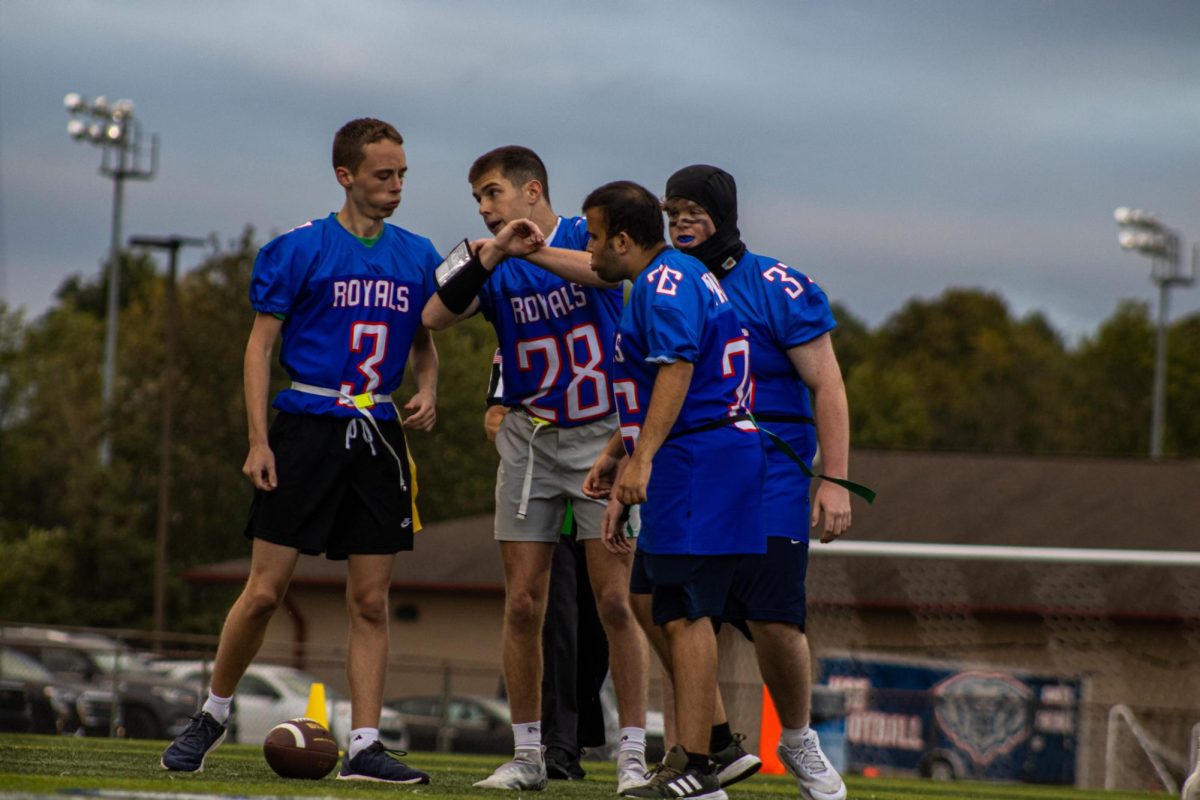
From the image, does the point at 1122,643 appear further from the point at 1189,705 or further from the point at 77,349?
the point at 77,349

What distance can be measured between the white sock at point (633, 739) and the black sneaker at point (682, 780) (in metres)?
0.71

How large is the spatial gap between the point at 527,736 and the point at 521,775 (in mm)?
201

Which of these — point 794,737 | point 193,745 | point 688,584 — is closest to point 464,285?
point 688,584

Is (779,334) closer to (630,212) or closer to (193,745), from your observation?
(630,212)

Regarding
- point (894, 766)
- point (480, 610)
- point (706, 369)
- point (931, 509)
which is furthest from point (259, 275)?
point (480, 610)

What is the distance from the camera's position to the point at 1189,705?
21109 millimetres

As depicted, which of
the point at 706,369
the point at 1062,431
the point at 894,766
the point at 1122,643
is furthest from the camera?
the point at 1062,431

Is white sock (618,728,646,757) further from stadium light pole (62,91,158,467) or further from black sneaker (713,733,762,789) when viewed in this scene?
stadium light pole (62,91,158,467)

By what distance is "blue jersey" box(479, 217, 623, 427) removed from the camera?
21.9 feet

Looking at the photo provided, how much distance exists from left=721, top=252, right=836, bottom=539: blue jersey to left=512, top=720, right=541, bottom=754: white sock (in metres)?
1.22

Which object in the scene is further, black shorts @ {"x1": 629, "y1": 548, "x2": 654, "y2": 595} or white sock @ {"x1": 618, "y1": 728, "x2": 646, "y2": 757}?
white sock @ {"x1": 618, "y1": 728, "x2": 646, "y2": 757}

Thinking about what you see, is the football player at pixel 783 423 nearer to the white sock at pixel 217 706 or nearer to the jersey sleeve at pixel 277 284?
the jersey sleeve at pixel 277 284

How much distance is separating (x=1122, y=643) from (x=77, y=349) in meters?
54.8

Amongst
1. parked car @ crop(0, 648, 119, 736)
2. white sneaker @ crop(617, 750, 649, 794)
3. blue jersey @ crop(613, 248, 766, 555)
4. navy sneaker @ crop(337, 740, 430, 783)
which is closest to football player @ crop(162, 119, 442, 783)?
navy sneaker @ crop(337, 740, 430, 783)
